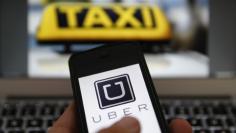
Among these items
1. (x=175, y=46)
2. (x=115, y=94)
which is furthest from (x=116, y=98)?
(x=175, y=46)

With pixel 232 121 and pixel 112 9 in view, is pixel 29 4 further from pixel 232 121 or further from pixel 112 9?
pixel 232 121

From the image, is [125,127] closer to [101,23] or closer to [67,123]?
[67,123]

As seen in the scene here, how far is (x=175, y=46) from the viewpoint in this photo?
598 millimetres

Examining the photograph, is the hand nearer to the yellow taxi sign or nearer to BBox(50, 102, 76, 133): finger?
BBox(50, 102, 76, 133): finger

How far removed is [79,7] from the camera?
605 millimetres

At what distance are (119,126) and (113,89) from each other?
68 mm

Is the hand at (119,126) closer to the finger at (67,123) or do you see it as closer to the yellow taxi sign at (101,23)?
the finger at (67,123)

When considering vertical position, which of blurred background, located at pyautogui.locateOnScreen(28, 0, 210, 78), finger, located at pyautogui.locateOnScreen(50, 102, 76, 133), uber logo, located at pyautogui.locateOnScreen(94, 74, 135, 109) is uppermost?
blurred background, located at pyautogui.locateOnScreen(28, 0, 210, 78)

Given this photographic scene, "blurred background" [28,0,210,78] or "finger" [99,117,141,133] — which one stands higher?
"blurred background" [28,0,210,78]

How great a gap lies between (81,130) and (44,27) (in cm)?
29

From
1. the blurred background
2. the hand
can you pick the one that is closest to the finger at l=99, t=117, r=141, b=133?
the hand

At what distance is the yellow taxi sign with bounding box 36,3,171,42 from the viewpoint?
0.60 meters

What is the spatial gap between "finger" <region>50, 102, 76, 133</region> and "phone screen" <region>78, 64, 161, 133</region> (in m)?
0.01

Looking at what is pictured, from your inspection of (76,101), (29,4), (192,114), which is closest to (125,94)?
(76,101)
